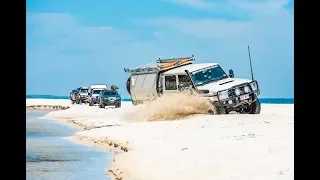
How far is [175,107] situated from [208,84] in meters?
1.68

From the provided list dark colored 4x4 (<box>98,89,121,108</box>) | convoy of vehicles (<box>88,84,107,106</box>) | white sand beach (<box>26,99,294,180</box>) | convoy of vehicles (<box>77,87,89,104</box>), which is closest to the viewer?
white sand beach (<box>26,99,294,180</box>)

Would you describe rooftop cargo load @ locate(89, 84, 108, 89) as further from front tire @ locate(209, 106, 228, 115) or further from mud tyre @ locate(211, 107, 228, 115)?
mud tyre @ locate(211, 107, 228, 115)

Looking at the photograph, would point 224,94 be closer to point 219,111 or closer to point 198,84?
point 219,111

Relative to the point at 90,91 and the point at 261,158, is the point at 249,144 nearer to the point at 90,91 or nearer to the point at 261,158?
the point at 261,158

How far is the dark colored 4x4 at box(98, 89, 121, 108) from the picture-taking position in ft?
133

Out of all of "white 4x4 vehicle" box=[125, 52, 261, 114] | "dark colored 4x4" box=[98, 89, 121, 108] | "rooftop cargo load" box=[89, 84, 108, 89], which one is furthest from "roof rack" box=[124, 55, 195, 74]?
"rooftop cargo load" box=[89, 84, 108, 89]

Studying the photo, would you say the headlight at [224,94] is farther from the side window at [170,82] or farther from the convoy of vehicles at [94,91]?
the convoy of vehicles at [94,91]

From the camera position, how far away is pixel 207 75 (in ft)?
69.5

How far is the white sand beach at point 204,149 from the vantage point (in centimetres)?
852

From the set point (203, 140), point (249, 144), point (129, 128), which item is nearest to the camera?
point (249, 144)

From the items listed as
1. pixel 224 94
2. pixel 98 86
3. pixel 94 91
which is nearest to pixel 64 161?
pixel 224 94
